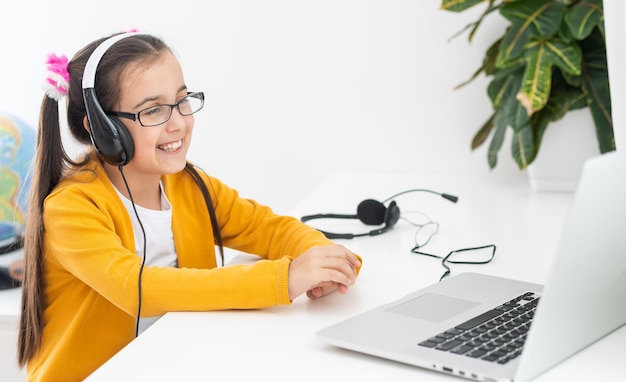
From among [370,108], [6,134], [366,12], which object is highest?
[366,12]

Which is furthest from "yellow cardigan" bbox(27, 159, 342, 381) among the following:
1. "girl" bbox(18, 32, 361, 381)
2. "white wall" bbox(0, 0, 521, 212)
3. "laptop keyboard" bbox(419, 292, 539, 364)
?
"white wall" bbox(0, 0, 521, 212)

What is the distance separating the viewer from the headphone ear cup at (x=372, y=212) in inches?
61.9

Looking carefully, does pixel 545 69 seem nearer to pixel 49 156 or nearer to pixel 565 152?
pixel 565 152

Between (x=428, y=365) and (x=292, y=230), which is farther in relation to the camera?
(x=292, y=230)

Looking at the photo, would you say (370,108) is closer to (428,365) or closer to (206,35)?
(206,35)

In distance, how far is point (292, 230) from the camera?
1.39 meters

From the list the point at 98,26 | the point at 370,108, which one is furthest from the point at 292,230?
the point at 98,26

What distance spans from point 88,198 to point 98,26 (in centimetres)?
113

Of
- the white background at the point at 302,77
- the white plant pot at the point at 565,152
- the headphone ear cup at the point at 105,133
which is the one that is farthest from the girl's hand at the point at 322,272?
the white background at the point at 302,77

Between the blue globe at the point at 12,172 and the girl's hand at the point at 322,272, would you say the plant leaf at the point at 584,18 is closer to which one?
the girl's hand at the point at 322,272

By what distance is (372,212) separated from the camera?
1.57 m

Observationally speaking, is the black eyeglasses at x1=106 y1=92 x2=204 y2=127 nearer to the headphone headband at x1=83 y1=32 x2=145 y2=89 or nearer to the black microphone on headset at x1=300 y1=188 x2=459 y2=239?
the headphone headband at x1=83 y1=32 x2=145 y2=89

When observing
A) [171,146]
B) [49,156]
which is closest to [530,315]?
[171,146]

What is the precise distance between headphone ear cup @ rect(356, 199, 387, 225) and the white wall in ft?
1.99
